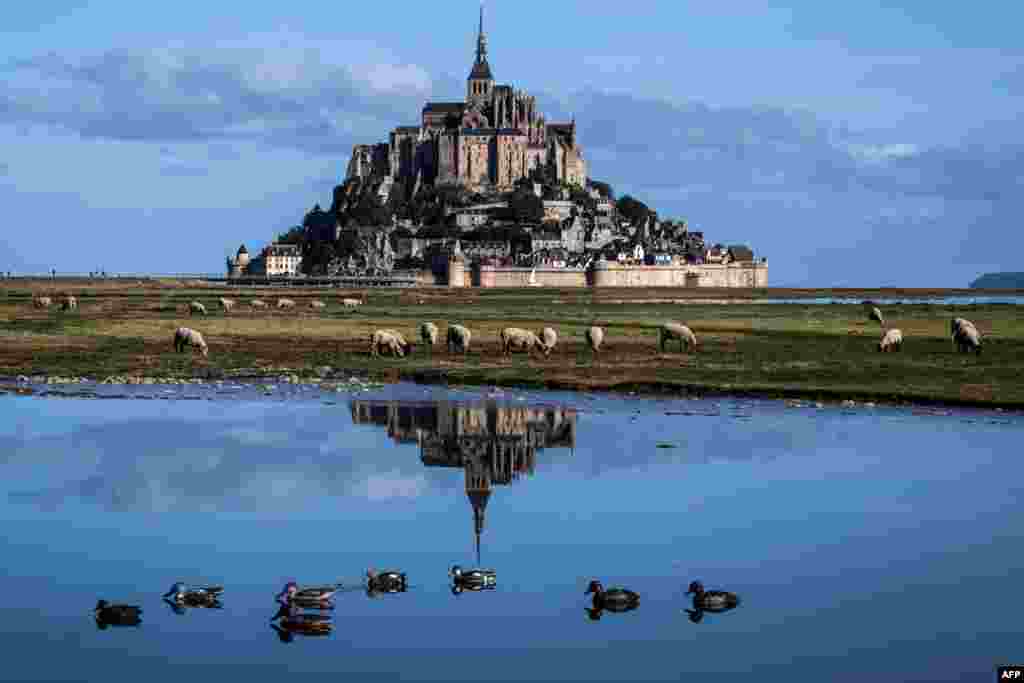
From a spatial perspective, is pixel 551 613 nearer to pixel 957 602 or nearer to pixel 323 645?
pixel 323 645

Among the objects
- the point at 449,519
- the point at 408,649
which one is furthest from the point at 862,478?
the point at 408,649

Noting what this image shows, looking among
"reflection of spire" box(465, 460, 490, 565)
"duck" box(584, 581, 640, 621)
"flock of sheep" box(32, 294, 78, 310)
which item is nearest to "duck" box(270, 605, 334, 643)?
"duck" box(584, 581, 640, 621)

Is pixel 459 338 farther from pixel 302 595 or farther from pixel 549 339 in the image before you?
pixel 302 595

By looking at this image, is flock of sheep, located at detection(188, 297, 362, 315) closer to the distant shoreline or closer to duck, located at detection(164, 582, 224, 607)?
the distant shoreline

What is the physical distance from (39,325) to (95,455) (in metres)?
39.2

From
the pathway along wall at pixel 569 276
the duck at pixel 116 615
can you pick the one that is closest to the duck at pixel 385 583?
the duck at pixel 116 615

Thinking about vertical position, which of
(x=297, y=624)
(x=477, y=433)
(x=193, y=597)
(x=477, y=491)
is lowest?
(x=297, y=624)

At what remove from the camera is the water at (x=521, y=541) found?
1196 centimetres

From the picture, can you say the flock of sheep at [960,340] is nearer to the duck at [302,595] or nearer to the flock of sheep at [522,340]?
the flock of sheep at [522,340]

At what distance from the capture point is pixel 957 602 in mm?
13578

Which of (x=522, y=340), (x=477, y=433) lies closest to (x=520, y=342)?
(x=522, y=340)

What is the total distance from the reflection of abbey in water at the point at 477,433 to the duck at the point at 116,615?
193 inches

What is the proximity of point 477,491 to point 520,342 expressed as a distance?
24108 mm

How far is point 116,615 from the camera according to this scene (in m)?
12.6
